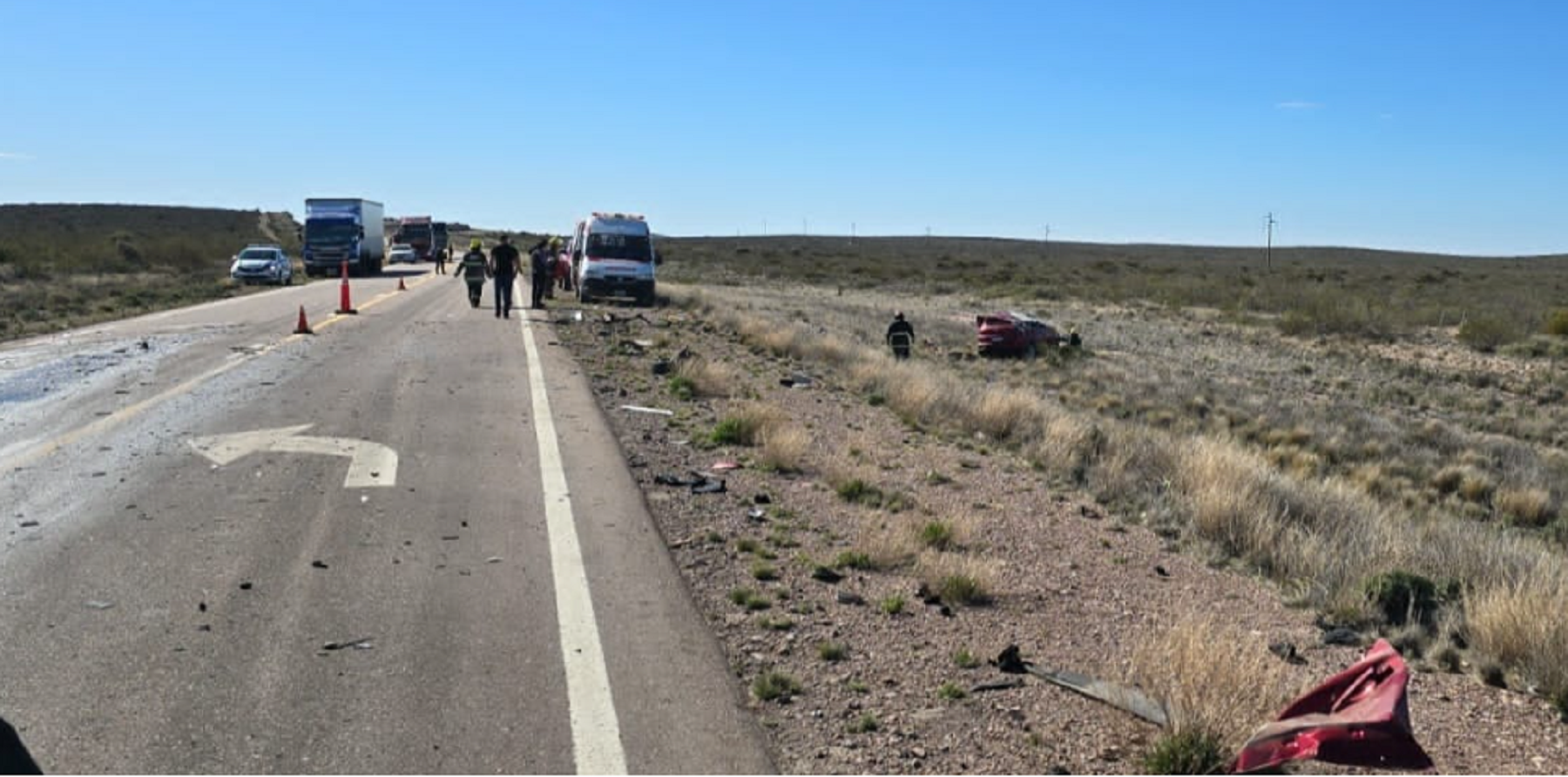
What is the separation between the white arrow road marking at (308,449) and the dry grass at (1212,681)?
20.1 ft

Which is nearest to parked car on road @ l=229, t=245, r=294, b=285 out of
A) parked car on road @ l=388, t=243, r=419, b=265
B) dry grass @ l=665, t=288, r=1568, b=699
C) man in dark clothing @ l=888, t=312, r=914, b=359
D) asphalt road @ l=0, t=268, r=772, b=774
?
parked car on road @ l=388, t=243, r=419, b=265

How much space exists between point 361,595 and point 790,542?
2695mm

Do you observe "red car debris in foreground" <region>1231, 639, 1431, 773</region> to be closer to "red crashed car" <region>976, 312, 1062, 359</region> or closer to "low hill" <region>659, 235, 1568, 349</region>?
"red crashed car" <region>976, 312, 1062, 359</region>

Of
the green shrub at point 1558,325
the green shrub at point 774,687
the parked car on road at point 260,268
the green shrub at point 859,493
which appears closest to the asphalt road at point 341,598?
the green shrub at point 774,687

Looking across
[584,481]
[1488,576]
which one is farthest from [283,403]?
[1488,576]

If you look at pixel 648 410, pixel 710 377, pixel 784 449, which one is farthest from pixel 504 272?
pixel 784 449

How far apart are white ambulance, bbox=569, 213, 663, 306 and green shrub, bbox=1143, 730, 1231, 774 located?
31163 mm

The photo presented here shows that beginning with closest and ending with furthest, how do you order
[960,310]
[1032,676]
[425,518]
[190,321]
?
[1032,676] → [425,518] → [190,321] → [960,310]

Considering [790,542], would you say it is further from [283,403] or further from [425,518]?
[283,403]

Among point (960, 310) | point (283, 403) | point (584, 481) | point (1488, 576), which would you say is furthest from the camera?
point (960, 310)

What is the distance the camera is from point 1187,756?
483 centimetres

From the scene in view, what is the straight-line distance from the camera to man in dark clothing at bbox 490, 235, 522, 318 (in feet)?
91.7

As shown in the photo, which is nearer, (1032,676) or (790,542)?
(1032,676)

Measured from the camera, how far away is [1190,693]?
17.0ft
